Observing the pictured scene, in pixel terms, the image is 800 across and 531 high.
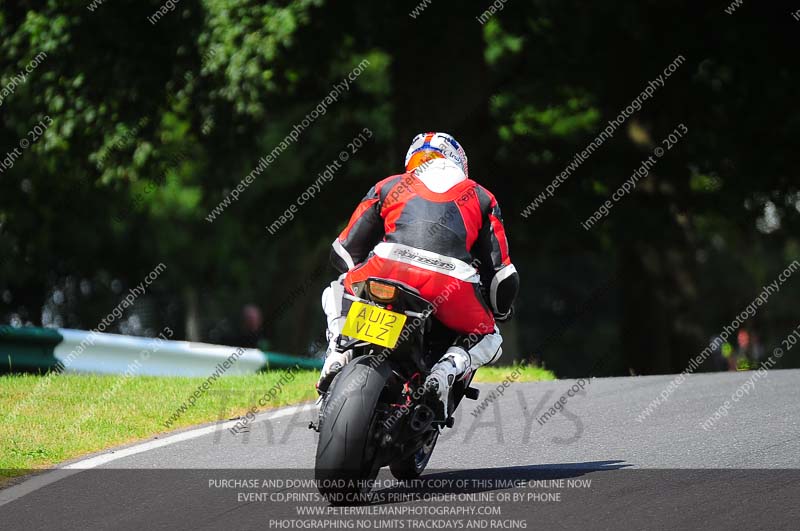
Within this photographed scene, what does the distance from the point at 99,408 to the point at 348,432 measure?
13.1ft

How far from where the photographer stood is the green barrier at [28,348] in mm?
11602

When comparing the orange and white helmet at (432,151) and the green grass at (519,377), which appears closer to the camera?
the orange and white helmet at (432,151)

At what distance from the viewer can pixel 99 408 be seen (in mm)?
9828

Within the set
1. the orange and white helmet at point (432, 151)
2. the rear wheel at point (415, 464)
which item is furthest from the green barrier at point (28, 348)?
the orange and white helmet at point (432, 151)

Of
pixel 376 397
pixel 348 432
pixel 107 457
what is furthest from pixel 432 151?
pixel 107 457

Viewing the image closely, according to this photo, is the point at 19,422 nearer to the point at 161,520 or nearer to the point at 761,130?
the point at 161,520

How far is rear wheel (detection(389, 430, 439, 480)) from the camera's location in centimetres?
727

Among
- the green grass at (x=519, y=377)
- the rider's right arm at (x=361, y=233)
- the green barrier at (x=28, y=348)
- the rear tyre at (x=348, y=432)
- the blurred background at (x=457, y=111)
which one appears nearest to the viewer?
the rear tyre at (x=348, y=432)

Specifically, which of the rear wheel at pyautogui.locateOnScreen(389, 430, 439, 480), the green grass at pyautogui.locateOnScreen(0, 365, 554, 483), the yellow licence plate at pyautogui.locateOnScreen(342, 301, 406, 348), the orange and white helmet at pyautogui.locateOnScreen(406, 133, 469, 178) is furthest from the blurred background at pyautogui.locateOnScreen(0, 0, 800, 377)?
the yellow licence plate at pyautogui.locateOnScreen(342, 301, 406, 348)

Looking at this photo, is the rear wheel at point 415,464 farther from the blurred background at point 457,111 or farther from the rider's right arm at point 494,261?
the blurred background at point 457,111

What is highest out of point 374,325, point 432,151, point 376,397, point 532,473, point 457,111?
point 432,151

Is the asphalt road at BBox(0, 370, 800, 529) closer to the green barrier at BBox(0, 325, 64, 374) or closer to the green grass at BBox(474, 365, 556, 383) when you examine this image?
the green grass at BBox(474, 365, 556, 383)

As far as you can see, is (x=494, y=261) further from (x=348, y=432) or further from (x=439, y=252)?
(x=348, y=432)

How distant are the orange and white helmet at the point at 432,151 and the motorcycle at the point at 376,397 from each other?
3.00 ft
